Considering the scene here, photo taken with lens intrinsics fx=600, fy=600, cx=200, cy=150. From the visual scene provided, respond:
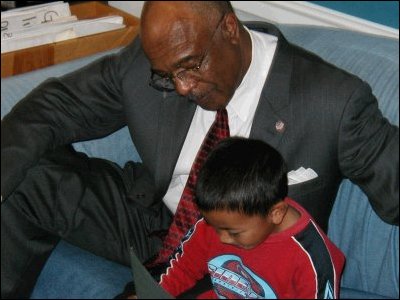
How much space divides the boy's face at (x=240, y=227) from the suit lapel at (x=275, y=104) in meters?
0.20

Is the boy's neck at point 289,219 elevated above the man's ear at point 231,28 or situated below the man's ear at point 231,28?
below

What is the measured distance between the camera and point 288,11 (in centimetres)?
186

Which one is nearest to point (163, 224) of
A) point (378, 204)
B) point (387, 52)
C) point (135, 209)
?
point (135, 209)

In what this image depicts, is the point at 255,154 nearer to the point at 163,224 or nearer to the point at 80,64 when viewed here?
the point at 163,224

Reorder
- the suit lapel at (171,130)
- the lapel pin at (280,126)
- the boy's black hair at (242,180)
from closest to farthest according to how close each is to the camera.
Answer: the boy's black hair at (242,180)
the lapel pin at (280,126)
the suit lapel at (171,130)

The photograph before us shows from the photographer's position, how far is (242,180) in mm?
1045

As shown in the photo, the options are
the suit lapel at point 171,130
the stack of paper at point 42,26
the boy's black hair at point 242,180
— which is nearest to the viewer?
the boy's black hair at point 242,180

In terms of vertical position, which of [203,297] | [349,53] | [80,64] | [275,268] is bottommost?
[203,297]

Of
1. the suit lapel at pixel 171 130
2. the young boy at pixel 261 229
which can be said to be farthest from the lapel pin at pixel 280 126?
the suit lapel at pixel 171 130

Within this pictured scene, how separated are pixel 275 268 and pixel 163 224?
43 centimetres

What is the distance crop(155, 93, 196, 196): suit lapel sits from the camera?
133cm

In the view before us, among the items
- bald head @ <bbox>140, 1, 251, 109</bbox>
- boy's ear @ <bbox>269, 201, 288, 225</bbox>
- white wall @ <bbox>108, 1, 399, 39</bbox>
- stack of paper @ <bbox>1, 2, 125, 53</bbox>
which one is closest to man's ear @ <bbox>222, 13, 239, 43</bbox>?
bald head @ <bbox>140, 1, 251, 109</bbox>

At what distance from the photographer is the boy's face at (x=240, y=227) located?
106 cm

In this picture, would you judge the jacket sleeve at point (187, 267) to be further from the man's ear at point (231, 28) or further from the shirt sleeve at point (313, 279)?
the man's ear at point (231, 28)
